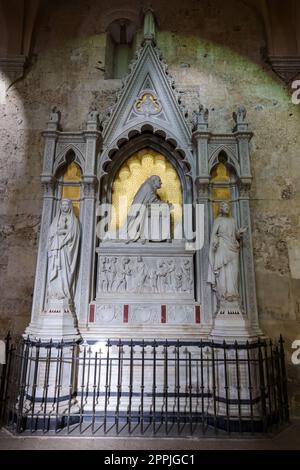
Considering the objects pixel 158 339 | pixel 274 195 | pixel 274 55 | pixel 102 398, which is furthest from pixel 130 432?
pixel 274 55

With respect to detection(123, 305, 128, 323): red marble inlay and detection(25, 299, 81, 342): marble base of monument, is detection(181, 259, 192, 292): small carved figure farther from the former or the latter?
detection(25, 299, 81, 342): marble base of monument

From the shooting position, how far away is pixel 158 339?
530 centimetres

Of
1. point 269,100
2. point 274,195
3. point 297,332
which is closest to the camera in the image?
point 297,332

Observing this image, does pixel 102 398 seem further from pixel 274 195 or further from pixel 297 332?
pixel 274 195

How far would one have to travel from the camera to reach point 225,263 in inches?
207

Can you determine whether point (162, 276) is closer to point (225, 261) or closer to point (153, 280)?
point (153, 280)

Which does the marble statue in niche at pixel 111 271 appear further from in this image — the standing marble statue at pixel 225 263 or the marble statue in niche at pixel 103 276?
the standing marble statue at pixel 225 263

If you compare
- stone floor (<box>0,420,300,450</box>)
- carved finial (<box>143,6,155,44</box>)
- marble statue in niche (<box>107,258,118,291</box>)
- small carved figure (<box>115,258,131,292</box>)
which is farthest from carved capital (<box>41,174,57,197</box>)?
stone floor (<box>0,420,300,450</box>)

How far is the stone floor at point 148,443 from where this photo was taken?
382cm

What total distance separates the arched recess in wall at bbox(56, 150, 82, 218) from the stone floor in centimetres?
361

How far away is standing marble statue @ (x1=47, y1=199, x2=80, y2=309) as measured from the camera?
207 inches

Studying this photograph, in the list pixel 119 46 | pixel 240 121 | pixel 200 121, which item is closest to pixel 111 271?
pixel 200 121
